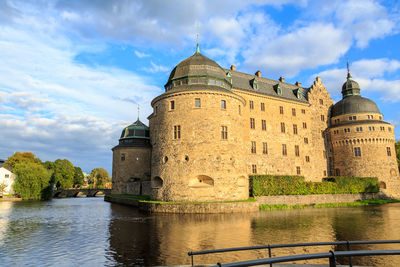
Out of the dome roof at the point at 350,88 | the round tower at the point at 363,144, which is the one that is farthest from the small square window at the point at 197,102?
the dome roof at the point at 350,88

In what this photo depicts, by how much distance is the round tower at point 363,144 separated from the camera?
43.1 metres

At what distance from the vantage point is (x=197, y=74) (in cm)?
3178

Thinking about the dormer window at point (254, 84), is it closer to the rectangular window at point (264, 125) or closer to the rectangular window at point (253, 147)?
the rectangular window at point (264, 125)

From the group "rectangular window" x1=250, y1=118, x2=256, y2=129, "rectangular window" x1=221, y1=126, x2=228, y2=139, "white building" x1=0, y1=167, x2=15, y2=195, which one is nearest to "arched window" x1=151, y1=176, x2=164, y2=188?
"rectangular window" x1=221, y1=126, x2=228, y2=139

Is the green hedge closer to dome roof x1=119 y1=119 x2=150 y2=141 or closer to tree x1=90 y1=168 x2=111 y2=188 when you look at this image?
dome roof x1=119 y1=119 x2=150 y2=141

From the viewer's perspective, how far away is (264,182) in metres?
31.2

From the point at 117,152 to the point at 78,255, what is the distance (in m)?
37.3

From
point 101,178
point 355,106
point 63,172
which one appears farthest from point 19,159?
point 355,106

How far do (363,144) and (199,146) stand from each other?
30260 millimetres

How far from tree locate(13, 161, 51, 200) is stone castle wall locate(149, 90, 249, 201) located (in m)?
30.6

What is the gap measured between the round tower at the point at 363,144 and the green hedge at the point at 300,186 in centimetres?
399

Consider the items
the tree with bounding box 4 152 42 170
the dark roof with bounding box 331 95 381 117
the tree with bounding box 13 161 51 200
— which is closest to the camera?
the dark roof with bounding box 331 95 381 117

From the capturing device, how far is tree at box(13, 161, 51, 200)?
48.4m

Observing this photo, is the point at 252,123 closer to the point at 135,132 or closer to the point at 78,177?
the point at 135,132
